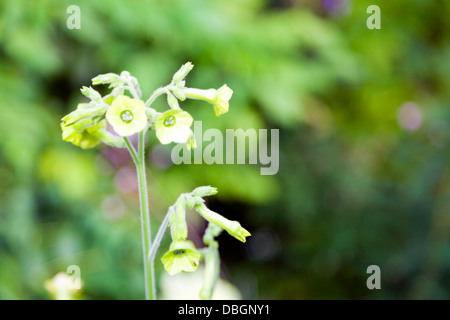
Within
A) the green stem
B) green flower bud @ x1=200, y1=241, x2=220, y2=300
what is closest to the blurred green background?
green flower bud @ x1=200, y1=241, x2=220, y2=300

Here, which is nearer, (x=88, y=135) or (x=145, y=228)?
(x=145, y=228)

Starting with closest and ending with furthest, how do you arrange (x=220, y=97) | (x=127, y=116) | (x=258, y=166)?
(x=127, y=116) < (x=220, y=97) < (x=258, y=166)

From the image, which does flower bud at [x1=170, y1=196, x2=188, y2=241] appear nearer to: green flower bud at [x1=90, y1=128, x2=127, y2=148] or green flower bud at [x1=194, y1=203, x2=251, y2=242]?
→ green flower bud at [x1=194, y1=203, x2=251, y2=242]

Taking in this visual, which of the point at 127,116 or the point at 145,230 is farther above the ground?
the point at 127,116

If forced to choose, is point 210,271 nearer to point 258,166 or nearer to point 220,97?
point 220,97

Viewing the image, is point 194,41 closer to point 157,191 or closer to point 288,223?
point 157,191

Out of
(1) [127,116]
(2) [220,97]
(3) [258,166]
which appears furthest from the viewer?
(3) [258,166]

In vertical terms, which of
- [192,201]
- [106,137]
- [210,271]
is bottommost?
[210,271]

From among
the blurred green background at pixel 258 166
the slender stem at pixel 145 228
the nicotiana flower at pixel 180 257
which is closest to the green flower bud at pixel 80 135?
the slender stem at pixel 145 228

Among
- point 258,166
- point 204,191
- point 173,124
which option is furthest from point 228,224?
point 258,166
